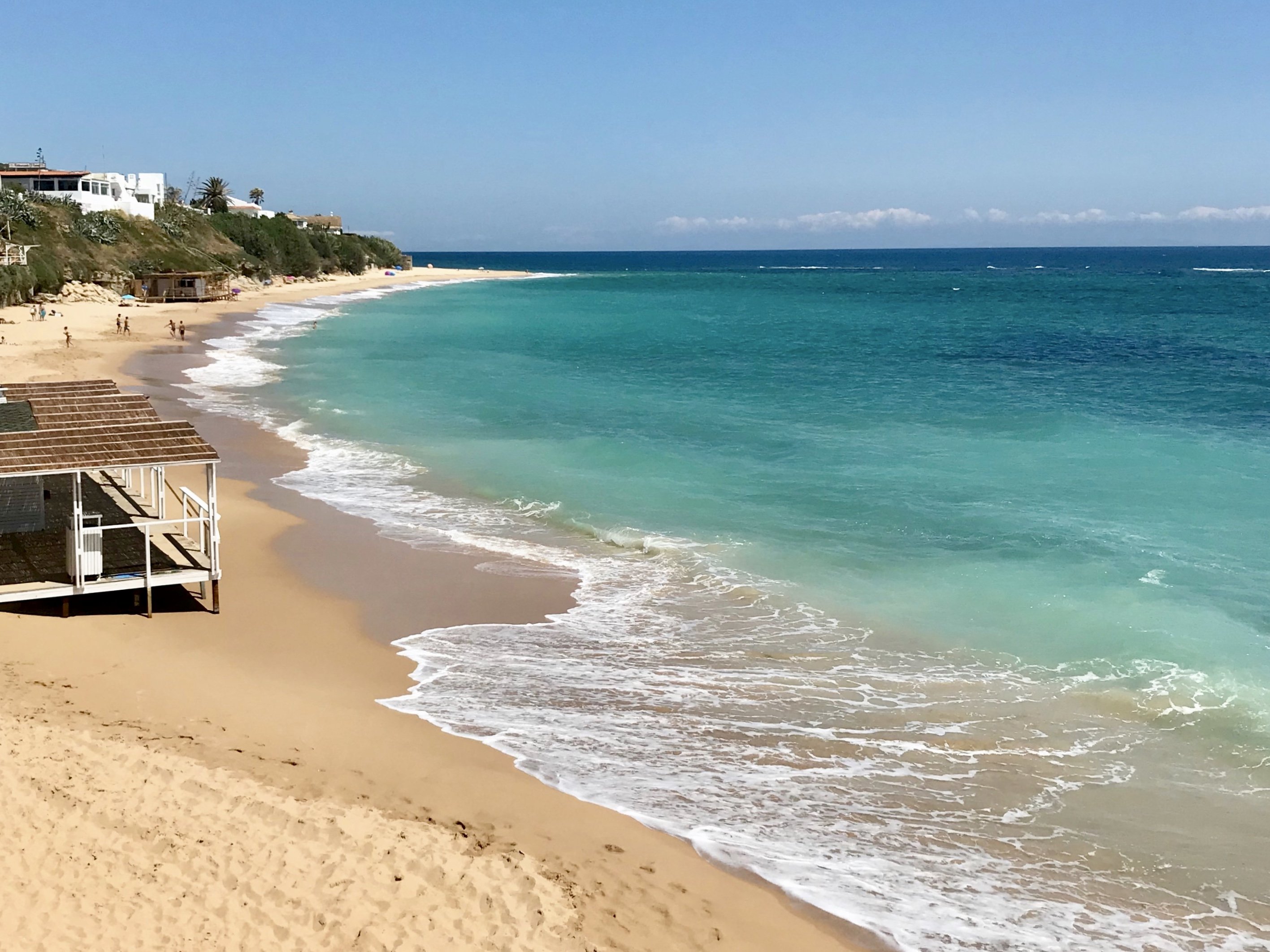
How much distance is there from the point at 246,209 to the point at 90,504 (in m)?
106

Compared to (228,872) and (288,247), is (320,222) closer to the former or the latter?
(288,247)

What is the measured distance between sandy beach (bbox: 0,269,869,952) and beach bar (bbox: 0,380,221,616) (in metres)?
0.48

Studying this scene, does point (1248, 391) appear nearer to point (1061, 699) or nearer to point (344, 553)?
point (1061, 699)

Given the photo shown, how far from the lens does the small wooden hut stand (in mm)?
63375

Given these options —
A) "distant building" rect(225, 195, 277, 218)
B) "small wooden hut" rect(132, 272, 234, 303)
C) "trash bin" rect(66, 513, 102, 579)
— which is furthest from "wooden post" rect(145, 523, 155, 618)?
"distant building" rect(225, 195, 277, 218)

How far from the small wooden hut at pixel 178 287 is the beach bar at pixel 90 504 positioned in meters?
51.6

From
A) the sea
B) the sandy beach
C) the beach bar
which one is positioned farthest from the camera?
the beach bar

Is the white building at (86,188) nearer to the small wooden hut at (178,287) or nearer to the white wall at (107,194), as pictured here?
the white wall at (107,194)

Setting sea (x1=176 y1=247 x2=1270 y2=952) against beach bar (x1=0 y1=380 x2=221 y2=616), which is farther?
beach bar (x1=0 y1=380 x2=221 y2=616)

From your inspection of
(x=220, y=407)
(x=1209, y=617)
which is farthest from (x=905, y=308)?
(x=1209, y=617)

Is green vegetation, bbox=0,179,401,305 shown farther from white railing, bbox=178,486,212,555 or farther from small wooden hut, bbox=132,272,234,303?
white railing, bbox=178,486,212,555

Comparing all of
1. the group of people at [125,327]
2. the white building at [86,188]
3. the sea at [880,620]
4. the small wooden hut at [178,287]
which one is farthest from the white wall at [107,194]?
the sea at [880,620]

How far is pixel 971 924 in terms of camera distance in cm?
805

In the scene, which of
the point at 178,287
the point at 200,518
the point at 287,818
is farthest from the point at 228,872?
the point at 178,287
